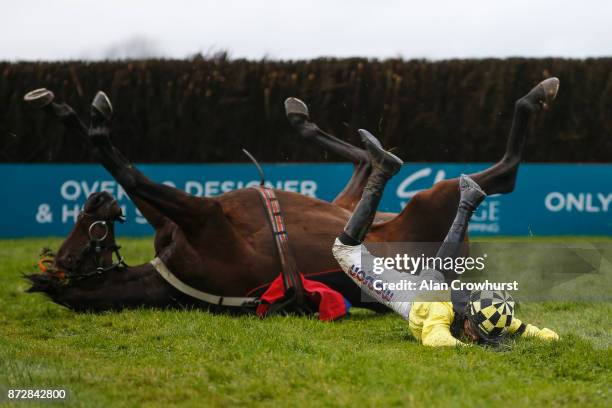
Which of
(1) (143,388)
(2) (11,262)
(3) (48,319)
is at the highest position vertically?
(1) (143,388)

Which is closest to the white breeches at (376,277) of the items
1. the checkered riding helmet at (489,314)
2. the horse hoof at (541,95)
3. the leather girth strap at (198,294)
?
the checkered riding helmet at (489,314)

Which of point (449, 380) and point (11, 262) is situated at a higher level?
point (449, 380)

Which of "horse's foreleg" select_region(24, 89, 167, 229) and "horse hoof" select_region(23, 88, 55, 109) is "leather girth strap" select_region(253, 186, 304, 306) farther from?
"horse hoof" select_region(23, 88, 55, 109)

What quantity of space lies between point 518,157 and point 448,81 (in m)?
8.80

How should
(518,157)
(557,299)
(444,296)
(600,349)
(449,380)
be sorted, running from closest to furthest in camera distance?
(449,380) < (600,349) < (444,296) < (518,157) < (557,299)

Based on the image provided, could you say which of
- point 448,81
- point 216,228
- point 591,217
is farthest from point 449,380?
point 448,81

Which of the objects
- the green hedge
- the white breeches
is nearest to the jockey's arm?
the white breeches

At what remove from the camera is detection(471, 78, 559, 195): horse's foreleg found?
20.3 ft

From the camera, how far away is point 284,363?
15.0ft

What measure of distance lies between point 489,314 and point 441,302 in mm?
311

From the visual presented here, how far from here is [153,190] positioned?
19.0ft

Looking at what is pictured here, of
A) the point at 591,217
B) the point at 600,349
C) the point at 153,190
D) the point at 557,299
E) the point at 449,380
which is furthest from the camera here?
the point at 591,217

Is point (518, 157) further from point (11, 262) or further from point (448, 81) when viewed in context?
point (448, 81)

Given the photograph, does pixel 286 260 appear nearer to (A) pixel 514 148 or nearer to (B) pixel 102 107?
(B) pixel 102 107
